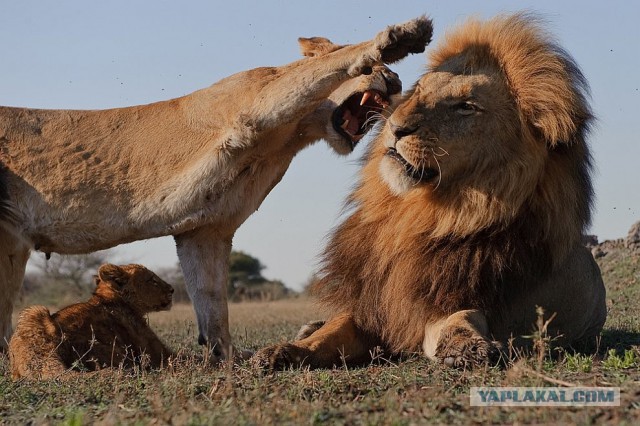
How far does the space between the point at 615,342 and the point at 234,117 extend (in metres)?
2.55

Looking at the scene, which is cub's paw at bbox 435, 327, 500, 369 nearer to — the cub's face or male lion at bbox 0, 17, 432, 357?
the cub's face

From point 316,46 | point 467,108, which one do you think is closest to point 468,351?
Answer: point 467,108

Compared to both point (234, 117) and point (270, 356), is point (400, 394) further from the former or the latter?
point (234, 117)

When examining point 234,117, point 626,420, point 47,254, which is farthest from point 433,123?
point 47,254

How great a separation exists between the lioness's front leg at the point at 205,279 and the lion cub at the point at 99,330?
295mm

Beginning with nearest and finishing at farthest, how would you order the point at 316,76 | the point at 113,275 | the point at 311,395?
the point at 311,395
the point at 316,76
the point at 113,275

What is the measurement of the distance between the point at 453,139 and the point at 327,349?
118 centimetres

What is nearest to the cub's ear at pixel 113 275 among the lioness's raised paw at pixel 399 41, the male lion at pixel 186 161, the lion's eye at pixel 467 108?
the male lion at pixel 186 161

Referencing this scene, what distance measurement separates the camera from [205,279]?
Answer: 579 cm

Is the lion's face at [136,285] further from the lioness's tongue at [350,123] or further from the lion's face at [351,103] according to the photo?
the lioness's tongue at [350,123]

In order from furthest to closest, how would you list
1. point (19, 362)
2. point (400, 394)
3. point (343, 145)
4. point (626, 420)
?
point (343, 145) → point (19, 362) → point (400, 394) → point (626, 420)

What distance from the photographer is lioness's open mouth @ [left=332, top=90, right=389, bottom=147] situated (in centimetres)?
542

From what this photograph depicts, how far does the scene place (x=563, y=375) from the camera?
12.5 feet

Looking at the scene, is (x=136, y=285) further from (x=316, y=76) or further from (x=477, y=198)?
(x=477, y=198)
